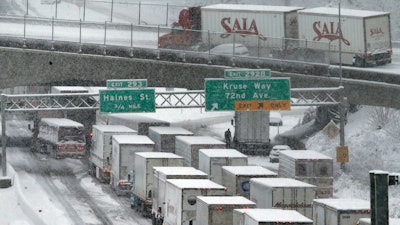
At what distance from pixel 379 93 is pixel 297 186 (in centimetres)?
2948

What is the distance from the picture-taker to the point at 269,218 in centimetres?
3081

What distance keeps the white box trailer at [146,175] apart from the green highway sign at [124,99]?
10131 millimetres

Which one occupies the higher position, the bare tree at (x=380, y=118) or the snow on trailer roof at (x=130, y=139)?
the bare tree at (x=380, y=118)

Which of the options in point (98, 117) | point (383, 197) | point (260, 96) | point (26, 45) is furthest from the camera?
point (98, 117)

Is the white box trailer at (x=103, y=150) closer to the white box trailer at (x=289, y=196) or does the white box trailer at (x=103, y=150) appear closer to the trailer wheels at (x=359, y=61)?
the trailer wheels at (x=359, y=61)

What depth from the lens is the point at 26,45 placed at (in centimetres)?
6938

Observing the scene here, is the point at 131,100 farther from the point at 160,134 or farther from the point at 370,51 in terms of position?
the point at 370,51

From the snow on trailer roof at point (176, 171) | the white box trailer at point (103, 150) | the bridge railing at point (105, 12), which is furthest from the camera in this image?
the bridge railing at point (105, 12)

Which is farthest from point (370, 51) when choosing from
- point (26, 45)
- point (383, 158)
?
point (26, 45)

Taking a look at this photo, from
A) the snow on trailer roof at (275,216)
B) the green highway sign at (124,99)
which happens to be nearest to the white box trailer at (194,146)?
the green highway sign at (124,99)

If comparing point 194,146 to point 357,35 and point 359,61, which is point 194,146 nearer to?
point 357,35

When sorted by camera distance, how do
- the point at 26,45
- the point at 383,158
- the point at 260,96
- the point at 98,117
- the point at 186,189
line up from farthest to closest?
the point at 98,117 < the point at 26,45 < the point at 383,158 < the point at 260,96 < the point at 186,189

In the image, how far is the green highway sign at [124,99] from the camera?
5819 centimetres

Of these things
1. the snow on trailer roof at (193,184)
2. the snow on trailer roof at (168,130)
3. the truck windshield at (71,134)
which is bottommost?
the snow on trailer roof at (193,184)
